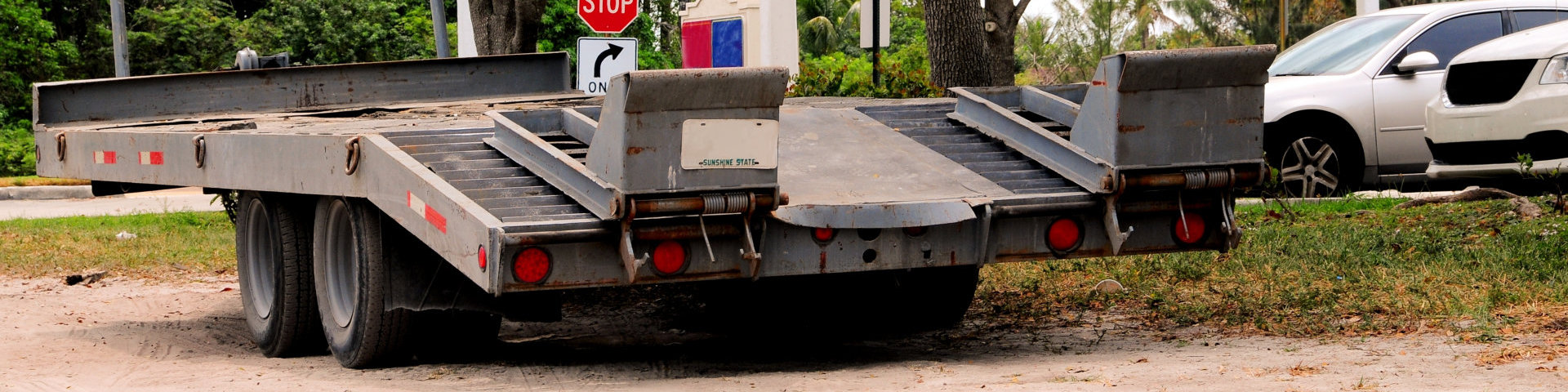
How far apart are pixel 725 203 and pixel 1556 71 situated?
5.44m

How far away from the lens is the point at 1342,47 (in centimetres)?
1141

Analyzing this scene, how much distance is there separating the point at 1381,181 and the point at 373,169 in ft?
25.9

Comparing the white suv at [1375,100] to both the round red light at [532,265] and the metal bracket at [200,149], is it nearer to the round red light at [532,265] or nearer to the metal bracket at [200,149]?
the metal bracket at [200,149]

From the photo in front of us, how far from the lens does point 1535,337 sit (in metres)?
5.46

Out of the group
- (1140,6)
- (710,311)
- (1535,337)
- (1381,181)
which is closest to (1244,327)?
(1535,337)

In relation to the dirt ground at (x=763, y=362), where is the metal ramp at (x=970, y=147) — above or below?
above

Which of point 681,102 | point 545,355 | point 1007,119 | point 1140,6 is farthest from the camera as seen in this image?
point 1140,6

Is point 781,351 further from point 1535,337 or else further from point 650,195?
point 1535,337

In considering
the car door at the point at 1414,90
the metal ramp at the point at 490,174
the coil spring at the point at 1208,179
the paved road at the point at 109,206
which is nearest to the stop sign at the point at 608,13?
the paved road at the point at 109,206

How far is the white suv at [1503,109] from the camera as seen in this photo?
8.44m

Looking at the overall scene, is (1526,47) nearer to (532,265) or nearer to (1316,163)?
(1316,163)

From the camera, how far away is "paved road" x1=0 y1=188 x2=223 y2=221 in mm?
16203

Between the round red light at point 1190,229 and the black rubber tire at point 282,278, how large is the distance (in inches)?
134

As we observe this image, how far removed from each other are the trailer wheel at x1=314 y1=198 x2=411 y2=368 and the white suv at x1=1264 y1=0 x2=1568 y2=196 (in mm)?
6519
